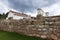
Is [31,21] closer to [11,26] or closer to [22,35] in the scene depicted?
[22,35]

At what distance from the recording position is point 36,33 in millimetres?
12648

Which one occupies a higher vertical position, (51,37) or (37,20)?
(37,20)

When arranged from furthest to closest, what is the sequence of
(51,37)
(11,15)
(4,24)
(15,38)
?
(11,15) < (4,24) < (15,38) < (51,37)

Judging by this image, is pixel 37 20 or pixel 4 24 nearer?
pixel 37 20

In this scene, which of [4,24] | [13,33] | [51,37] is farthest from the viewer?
[4,24]

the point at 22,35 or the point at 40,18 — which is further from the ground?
the point at 40,18

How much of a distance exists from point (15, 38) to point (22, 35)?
2.99 ft

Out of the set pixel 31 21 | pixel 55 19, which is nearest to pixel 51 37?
pixel 55 19

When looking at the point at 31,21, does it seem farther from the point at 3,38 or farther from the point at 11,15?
the point at 11,15

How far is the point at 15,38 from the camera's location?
12.5 metres

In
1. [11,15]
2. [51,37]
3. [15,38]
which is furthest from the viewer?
[11,15]

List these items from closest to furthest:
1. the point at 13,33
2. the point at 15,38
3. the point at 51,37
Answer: the point at 51,37, the point at 15,38, the point at 13,33

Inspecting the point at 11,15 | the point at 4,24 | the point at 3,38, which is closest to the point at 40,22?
the point at 3,38

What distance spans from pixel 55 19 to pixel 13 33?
4.07m
